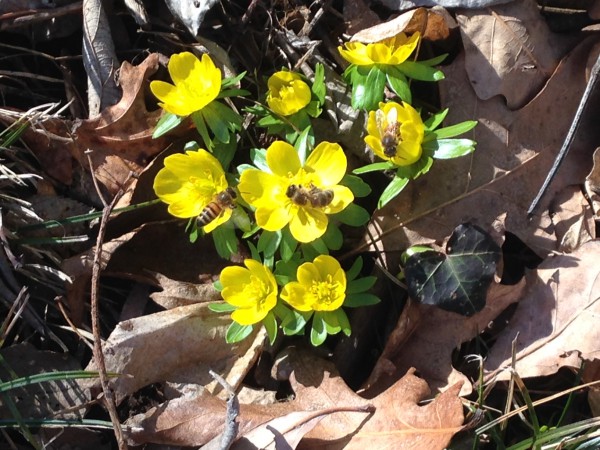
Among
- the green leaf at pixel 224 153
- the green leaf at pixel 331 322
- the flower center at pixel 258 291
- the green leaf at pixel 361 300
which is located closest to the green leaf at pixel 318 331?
the green leaf at pixel 331 322

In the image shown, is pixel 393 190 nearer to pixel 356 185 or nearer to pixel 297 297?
pixel 356 185

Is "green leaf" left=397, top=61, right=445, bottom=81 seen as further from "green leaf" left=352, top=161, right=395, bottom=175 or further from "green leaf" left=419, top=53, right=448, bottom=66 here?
"green leaf" left=352, top=161, right=395, bottom=175

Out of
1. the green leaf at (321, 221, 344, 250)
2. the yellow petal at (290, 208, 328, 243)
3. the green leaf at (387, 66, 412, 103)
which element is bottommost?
the green leaf at (321, 221, 344, 250)

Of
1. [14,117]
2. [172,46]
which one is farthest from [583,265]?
[14,117]

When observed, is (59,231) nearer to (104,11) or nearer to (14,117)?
(14,117)

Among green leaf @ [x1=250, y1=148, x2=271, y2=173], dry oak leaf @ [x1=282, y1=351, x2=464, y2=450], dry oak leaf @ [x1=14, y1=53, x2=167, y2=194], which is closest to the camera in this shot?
dry oak leaf @ [x1=282, y1=351, x2=464, y2=450]

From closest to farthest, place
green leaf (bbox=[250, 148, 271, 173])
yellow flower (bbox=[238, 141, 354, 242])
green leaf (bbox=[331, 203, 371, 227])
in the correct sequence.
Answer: yellow flower (bbox=[238, 141, 354, 242])
green leaf (bbox=[331, 203, 371, 227])
green leaf (bbox=[250, 148, 271, 173])

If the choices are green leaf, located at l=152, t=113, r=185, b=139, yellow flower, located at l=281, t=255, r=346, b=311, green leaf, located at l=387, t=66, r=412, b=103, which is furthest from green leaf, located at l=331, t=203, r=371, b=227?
green leaf, located at l=152, t=113, r=185, b=139
